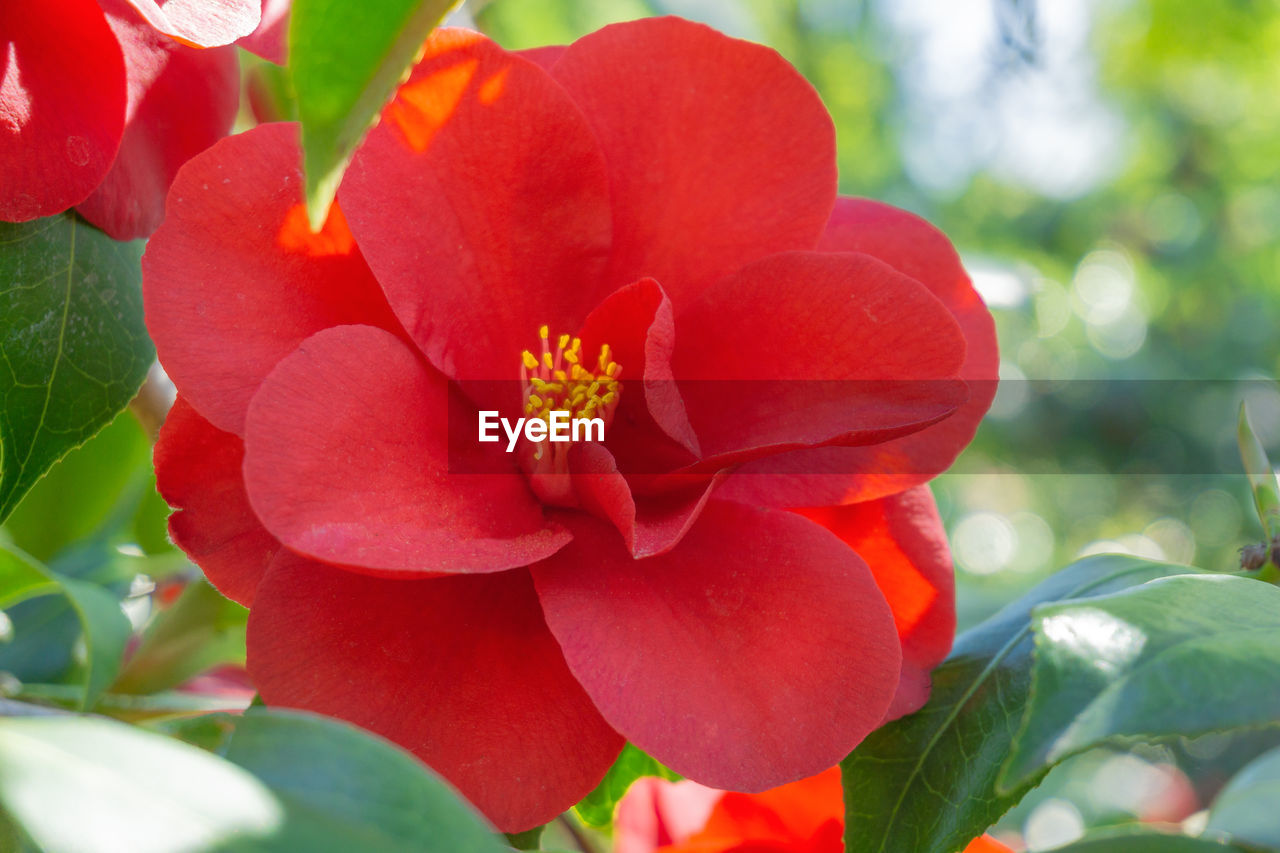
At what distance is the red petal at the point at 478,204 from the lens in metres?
0.32

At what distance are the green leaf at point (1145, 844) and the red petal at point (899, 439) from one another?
12 cm

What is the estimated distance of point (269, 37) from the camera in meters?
0.33

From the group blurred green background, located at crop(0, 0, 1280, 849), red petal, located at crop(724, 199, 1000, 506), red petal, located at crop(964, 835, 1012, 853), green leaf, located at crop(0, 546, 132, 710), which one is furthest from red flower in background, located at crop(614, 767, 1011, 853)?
blurred green background, located at crop(0, 0, 1280, 849)

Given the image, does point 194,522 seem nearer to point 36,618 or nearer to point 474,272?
point 474,272

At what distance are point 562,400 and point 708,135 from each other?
10cm

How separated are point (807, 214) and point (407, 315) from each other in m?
0.14

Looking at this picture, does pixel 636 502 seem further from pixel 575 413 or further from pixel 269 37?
pixel 269 37

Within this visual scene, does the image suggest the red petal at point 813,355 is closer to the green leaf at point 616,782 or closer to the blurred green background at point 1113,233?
the green leaf at point 616,782

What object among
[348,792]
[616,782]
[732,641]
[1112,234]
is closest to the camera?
[348,792]

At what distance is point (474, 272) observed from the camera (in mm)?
348

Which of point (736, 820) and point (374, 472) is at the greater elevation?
point (374, 472)

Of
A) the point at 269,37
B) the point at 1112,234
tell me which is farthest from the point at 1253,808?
the point at 1112,234

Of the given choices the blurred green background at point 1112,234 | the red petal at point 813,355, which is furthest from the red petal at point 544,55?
the blurred green background at point 1112,234

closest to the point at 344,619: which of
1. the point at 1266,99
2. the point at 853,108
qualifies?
the point at 853,108
